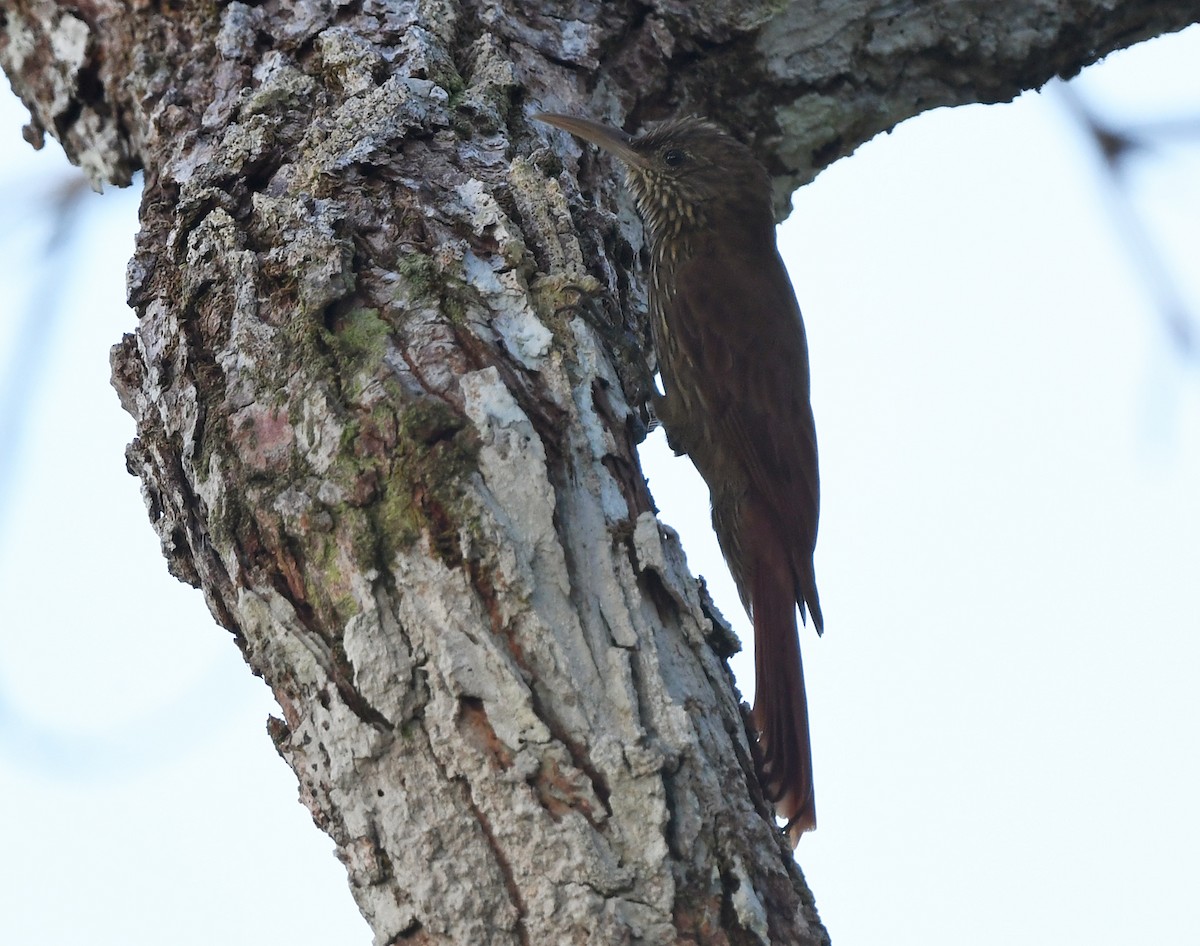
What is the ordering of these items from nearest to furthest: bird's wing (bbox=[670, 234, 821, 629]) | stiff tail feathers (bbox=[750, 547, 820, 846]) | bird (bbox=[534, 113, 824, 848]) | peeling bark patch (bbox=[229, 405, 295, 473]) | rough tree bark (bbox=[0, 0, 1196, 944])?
1. rough tree bark (bbox=[0, 0, 1196, 944])
2. peeling bark patch (bbox=[229, 405, 295, 473])
3. stiff tail feathers (bbox=[750, 547, 820, 846])
4. bird (bbox=[534, 113, 824, 848])
5. bird's wing (bbox=[670, 234, 821, 629])

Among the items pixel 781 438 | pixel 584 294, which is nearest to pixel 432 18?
pixel 584 294

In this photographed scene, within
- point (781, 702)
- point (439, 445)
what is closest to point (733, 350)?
point (781, 702)

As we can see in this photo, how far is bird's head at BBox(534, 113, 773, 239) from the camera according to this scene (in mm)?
2990

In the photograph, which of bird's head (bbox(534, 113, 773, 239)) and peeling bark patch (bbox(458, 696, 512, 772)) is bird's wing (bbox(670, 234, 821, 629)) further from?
peeling bark patch (bbox(458, 696, 512, 772))

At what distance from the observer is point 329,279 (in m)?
2.06

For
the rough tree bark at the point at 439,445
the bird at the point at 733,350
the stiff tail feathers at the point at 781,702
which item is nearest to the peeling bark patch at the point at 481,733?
the rough tree bark at the point at 439,445

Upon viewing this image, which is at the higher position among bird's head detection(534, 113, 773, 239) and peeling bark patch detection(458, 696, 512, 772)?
bird's head detection(534, 113, 773, 239)

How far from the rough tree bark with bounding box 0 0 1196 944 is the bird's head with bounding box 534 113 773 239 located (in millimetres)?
97

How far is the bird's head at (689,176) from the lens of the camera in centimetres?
299

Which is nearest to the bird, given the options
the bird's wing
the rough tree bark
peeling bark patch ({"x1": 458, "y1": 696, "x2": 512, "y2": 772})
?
the bird's wing

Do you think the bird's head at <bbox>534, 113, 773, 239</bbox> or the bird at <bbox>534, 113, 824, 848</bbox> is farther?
the bird's head at <bbox>534, 113, 773, 239</bbox>

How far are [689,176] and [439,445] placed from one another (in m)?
1.53

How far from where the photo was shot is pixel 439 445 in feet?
6.06

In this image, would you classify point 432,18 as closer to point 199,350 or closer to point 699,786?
point 199,350
